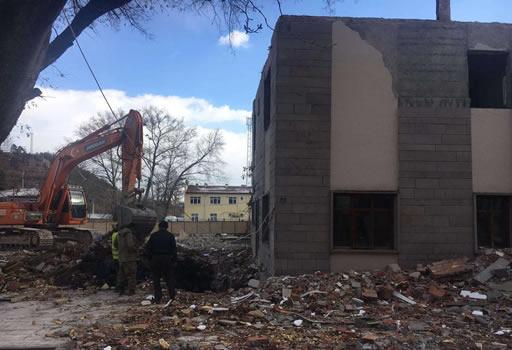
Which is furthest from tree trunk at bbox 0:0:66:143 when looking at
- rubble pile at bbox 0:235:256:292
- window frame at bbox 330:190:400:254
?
rubble pile at bbox 0:235:256:292

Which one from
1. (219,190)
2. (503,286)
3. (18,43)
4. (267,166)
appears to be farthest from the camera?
(219,190)

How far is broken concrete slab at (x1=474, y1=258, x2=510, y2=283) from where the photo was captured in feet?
35.4

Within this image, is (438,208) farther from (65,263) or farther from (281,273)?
(65,263)

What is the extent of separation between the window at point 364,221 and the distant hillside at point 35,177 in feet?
154

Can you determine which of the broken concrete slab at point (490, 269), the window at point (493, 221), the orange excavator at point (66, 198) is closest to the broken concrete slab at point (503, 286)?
the broken concrete slab at point (490, 269)

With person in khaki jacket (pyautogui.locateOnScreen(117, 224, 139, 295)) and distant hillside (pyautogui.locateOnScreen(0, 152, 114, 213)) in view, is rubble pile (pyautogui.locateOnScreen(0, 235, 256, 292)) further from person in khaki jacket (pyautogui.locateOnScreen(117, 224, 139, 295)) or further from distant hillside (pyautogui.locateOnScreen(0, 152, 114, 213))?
distant hillside (pyautogui.locateOnScreen(0, 152, 114, 213))

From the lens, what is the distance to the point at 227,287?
16.0 m

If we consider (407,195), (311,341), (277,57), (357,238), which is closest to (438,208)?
(407,195)

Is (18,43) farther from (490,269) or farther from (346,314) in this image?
(490,269)

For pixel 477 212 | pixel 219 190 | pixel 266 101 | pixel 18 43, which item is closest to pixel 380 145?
pixel 477 212

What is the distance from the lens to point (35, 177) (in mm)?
65875

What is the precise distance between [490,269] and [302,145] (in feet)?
15.1

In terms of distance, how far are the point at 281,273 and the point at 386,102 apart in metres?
4.47

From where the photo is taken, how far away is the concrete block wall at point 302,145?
12.0m
